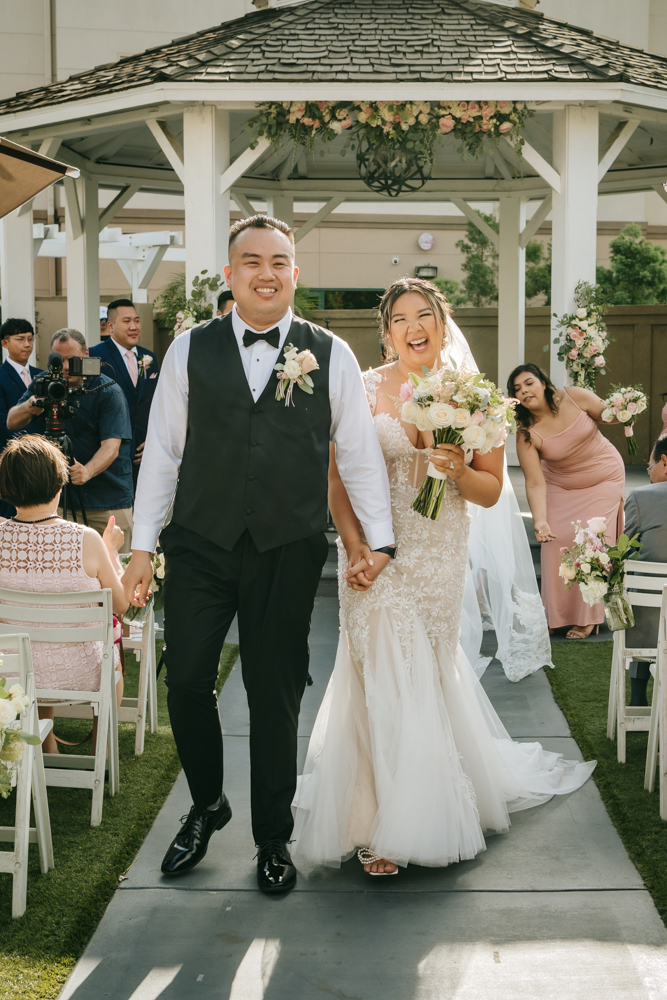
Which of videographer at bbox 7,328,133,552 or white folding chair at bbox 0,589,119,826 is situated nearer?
white folding chair at bbox 0,589,119,826

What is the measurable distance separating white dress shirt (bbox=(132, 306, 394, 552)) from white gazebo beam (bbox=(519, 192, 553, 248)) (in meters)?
8.18

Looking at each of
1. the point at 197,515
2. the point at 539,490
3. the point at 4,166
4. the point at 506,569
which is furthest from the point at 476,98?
the point at 197,515

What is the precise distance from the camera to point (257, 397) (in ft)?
10.1

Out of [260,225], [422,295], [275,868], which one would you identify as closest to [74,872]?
[275,868]

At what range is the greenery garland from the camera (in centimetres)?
745

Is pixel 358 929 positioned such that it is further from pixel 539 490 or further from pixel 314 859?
pixel 539 490

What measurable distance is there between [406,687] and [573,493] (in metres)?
3.45

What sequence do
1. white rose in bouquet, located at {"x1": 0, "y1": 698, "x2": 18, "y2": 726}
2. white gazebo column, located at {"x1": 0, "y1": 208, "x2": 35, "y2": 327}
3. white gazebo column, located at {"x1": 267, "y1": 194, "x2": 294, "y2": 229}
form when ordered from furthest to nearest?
1. white gazebo column, located at {"x1": 267, "y1": 194, "x2": 294, "y2": 229}
2. white gazebo column, located at {"x1": 0, "y1": 208, "x2": 35, "y2": 327}
3. white rose in bouquet, located at {"x1": 0, "y1": 698, "x2": 18, "y2": 726}

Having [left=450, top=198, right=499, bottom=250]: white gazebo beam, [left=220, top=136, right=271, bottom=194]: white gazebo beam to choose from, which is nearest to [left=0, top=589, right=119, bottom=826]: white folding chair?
[left=220, top=136, right=271, bottom=194]: white gazebo beam

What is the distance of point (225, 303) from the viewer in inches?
283

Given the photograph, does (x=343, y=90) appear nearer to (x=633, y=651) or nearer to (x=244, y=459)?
(x=633, y=651)

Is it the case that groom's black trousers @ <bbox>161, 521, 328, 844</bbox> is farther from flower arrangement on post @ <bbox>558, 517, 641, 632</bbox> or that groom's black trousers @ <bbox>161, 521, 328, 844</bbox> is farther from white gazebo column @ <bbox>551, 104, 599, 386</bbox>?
white gazebo column @ <bbox>551, 104, 599, 386</bbox>

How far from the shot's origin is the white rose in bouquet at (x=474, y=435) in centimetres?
336

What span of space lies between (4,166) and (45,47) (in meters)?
17.3
